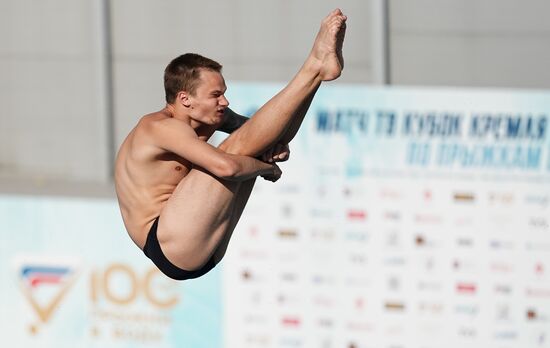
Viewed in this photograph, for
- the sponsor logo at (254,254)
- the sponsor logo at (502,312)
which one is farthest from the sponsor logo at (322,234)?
the sponsor logo at (502,312)

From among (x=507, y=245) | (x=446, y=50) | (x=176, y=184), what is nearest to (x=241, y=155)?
(x=176, y=184)

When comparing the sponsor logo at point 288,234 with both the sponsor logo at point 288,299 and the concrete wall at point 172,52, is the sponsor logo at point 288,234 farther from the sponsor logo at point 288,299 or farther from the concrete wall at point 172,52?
the concrete wall at point 172,52

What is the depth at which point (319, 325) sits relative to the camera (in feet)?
45.5

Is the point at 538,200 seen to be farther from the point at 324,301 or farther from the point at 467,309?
the point at 324,301

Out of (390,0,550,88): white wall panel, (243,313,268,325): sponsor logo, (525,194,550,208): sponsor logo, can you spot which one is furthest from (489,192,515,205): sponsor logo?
(243,313,268,325): sponsor logo

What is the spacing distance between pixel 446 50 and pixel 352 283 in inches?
79.8

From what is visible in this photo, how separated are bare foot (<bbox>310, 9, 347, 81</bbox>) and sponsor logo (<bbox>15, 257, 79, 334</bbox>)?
592 centimetres

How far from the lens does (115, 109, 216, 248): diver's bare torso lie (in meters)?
9.46

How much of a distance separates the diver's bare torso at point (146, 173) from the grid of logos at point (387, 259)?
3.94 meters

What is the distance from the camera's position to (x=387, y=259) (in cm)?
1367

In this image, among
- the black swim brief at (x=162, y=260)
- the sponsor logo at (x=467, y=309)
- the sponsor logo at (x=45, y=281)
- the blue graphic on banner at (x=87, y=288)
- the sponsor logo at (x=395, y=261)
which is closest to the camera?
the black swim brief at (x=162, y=260)

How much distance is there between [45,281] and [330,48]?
6.23m

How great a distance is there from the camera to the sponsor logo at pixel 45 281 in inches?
584

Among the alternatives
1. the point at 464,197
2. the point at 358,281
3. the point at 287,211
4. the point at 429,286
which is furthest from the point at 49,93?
the point at 464,197
